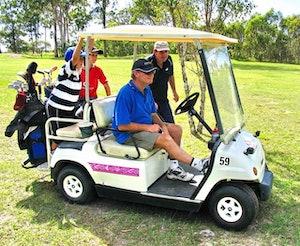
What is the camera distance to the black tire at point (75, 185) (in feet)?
16.1

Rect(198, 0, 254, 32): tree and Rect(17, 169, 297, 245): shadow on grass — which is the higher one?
Rect(198, 0, 254, 32): tree

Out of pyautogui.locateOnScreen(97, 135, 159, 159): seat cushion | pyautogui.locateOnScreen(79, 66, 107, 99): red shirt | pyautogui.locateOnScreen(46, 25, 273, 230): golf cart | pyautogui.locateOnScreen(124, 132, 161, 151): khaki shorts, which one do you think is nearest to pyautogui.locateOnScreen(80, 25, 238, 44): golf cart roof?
pyautogui.locateOnScreen(46, 25, 273, 230): golf cart

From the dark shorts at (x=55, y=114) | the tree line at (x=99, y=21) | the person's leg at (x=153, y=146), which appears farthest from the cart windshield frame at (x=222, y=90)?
the tree line at (x=99, y=21)

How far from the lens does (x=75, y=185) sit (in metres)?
4.98

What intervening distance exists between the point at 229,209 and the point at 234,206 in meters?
0.06

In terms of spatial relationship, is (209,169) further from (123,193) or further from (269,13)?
(269,13)

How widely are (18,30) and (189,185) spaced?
66.1m

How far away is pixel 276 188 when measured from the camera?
5.55 m

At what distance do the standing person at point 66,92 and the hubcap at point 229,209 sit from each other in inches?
87.1

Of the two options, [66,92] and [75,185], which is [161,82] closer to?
[66,92]

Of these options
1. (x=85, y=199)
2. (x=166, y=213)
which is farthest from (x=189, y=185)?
(x=85, y=199)

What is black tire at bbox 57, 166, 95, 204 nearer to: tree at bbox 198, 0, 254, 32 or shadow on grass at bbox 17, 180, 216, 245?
shadow on grass at bbox 17, 180, 216, 245

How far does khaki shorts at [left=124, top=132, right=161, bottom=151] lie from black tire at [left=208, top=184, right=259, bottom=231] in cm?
83

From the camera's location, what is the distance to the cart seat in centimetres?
462
